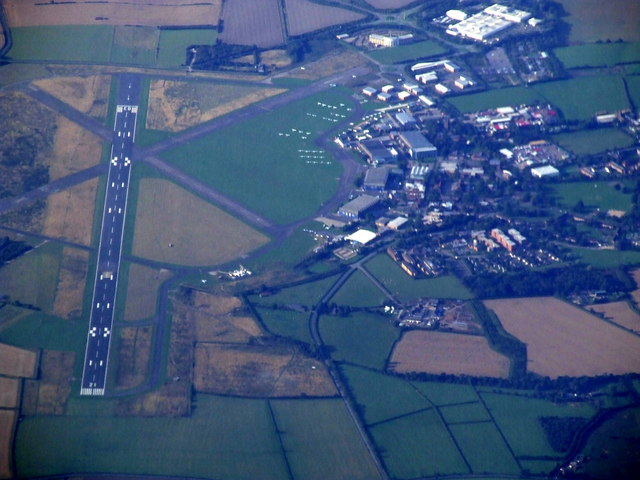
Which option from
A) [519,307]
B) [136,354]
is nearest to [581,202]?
[519,307]

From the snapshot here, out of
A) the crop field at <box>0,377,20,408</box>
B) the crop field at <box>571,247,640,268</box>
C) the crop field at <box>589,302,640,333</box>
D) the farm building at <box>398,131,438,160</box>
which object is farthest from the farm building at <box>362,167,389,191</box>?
the crop field at <box>0,377,20,408</box>

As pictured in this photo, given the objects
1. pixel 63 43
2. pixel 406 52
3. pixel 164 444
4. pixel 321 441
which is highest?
pixel 406 52

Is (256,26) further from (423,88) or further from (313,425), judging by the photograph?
(313,425)

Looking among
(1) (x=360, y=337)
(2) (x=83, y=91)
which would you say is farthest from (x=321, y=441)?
(2) (x=83, y=91)

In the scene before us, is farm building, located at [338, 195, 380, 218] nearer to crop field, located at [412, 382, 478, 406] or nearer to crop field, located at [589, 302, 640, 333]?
crop field, located at [589, 302, 640, 333]

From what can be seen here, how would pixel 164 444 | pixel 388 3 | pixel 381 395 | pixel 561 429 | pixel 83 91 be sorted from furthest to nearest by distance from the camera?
1. pixel 388 3
2. pixel 83 91
3. pixel 381 395
4. pixel 561 429
5. pixel 164 444

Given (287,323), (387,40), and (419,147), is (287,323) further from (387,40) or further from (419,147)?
(387,40)

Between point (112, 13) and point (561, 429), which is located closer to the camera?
point (561, 429)
